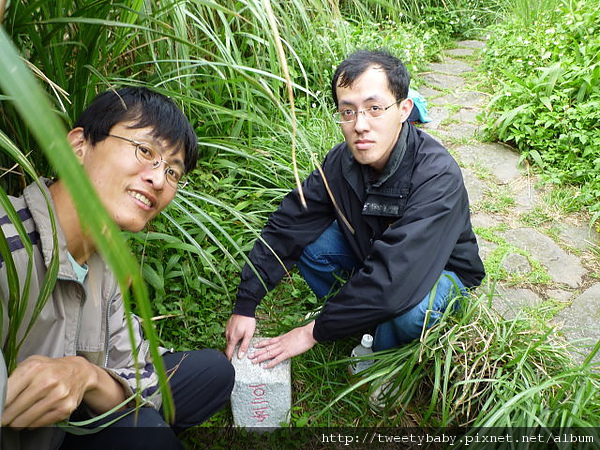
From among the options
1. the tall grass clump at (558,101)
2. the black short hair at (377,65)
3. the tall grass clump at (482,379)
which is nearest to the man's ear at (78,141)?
the black short hair at (377,65)

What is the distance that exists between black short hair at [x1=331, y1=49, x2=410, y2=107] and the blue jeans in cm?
61

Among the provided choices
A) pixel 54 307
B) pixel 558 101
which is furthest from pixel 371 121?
pixel 558 101

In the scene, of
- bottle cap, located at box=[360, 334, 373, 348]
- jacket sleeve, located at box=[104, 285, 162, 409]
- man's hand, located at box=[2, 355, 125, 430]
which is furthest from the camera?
bottle cap, located at box=[360, 334, 373, 348]

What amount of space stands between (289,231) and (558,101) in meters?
2.64

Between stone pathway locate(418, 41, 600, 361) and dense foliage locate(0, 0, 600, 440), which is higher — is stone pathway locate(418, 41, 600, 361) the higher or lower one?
the lower one

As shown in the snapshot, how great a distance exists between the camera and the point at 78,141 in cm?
148

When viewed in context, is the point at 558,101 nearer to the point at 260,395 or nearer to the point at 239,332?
Answer: the point at 239,332

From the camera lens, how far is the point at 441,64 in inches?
222

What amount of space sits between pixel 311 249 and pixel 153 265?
2.27ft

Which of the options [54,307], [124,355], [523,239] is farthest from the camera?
[523,239]

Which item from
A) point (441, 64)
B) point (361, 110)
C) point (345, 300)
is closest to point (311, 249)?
point (345, 300)

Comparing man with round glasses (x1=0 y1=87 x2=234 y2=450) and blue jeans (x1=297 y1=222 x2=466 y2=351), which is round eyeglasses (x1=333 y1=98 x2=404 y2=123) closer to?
blue jeans (x1=297 y1=222 x2=466 y2=351)

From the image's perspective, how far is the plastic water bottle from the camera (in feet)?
6.96

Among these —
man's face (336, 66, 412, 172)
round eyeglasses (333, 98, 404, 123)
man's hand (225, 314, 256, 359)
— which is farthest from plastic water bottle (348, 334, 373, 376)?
round eyeglasses (333, 98, 404, 123)
